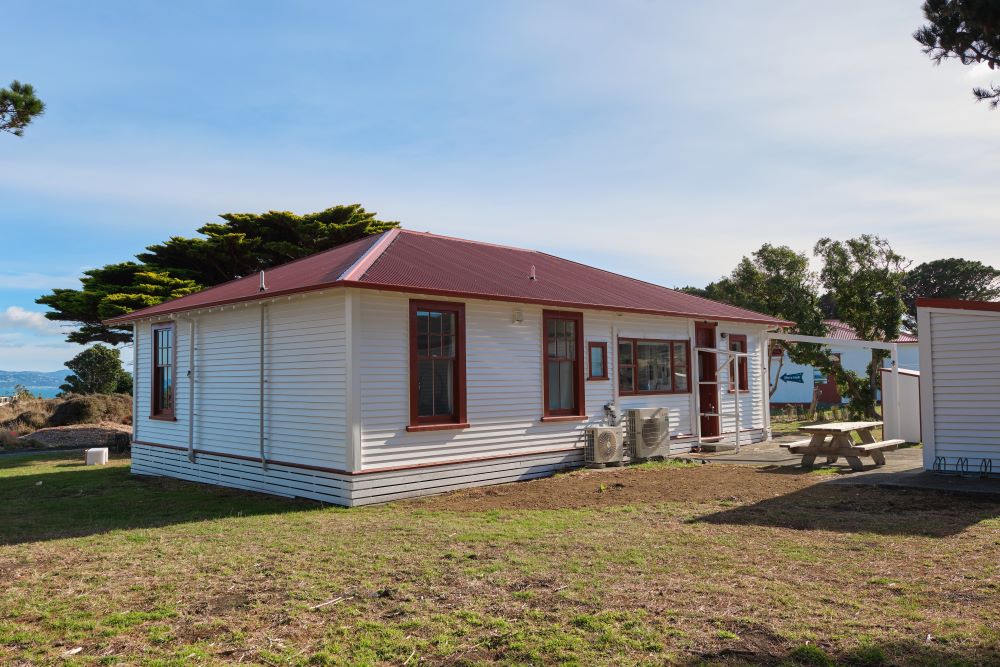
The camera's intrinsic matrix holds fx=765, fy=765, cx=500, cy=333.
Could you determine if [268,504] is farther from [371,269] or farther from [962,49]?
[962,49]

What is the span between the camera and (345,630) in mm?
5059

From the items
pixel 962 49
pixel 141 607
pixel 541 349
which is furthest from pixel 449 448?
pixel 962 49

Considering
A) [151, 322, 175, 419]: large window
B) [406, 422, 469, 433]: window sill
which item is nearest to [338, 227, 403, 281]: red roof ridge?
[406, 422, 469, 433]: window sill

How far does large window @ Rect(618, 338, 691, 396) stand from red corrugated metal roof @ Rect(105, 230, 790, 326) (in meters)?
0.75

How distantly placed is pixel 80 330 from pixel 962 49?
1065 inches

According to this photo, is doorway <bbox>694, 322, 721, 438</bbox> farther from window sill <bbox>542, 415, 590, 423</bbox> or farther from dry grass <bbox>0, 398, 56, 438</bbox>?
dry grass <bbox>0, 398, 56, 438</bbox>

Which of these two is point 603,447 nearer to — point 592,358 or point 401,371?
point 592,358

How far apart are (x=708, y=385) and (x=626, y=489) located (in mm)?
6394

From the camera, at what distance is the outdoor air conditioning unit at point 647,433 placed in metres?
14.0

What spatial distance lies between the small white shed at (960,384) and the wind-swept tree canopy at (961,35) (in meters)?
4.10

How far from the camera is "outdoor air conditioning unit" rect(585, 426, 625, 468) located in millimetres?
13195

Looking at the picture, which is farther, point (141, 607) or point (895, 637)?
point (141, 607)

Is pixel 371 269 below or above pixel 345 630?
above

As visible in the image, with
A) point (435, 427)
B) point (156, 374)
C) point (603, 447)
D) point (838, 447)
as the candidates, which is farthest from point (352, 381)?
point (838, 447)
